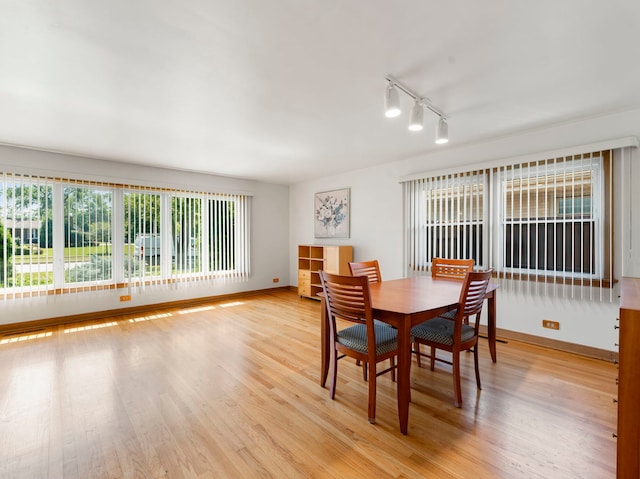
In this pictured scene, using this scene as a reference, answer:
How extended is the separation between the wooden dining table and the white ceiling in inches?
66.0

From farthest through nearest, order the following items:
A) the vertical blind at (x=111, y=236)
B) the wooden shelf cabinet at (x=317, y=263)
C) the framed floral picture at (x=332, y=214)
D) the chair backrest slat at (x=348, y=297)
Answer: the framed floral picture at (x=332, y=214), the wooden shelf cabinet at (x=317, y=263), the vertical blind at (x=111, y=236), the chair backrest slat at (x=348, y=297)

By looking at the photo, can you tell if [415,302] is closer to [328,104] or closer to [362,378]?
[362,378]

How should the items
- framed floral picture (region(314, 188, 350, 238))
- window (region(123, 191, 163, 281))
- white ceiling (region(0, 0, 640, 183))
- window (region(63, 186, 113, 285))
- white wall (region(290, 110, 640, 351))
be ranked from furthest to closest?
framed floral picture (region(314, 188, 350, 238)) < window (region(123, 191, 163, 281)) < window (region(63, 186, 113, 285)) < white wall (region(290, 110, 640, 351)) < white ceiling (region(0, 0, 640, 183))

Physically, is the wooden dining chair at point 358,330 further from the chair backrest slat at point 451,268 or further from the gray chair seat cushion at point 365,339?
the chair backrest slat at point 451,268

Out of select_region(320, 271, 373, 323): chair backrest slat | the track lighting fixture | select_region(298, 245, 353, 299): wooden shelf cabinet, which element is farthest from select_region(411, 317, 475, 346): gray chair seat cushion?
select_region(298, 245, 353, 299): wooden shelf cabinet

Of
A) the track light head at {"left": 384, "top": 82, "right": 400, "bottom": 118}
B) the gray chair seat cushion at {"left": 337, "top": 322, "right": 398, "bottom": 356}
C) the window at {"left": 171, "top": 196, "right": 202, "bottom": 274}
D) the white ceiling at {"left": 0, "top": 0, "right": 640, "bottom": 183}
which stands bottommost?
the gray chair seat cushion at {"left": 337, "top": 322, "right": 398, "bottom": 356}

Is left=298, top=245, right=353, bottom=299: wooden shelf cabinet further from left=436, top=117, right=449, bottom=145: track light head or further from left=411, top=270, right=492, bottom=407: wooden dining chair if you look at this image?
left=411, top=270, right=492, bottom=407: wooden dining chair

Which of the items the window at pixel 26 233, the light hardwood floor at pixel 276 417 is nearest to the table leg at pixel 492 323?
the light hardwood floor at pixel 276 417

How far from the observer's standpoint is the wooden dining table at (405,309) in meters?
1.88

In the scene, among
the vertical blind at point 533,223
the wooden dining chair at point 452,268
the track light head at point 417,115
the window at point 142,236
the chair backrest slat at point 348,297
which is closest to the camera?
the chair backrest slat at point 348,297

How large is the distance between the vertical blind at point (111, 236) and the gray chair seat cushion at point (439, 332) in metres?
4.43

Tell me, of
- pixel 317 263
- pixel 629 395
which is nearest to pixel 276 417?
pixel 629 395

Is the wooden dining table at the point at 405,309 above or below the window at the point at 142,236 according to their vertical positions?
below

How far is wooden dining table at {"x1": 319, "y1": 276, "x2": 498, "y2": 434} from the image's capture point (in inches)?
74.2
